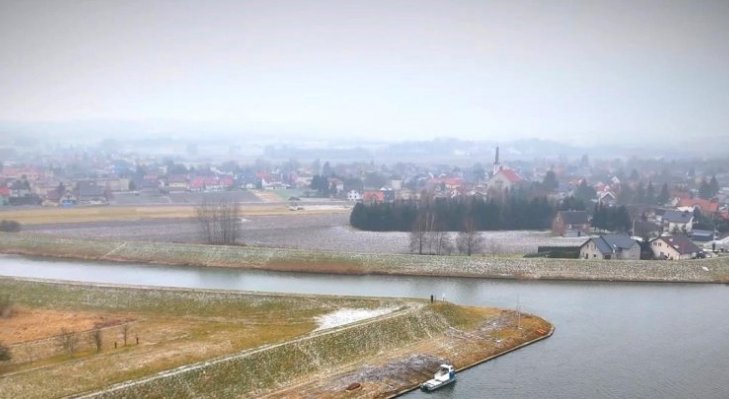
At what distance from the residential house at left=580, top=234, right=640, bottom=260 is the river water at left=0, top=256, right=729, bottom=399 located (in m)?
5.68

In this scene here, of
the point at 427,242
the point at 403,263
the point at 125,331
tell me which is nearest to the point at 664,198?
the point at 427,242

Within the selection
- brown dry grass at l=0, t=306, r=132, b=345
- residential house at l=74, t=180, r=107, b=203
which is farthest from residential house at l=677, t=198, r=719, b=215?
residential house at l=74, t=180, r=107, b=203

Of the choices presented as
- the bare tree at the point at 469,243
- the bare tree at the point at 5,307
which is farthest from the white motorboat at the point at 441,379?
the bare tree at the point at 469,243

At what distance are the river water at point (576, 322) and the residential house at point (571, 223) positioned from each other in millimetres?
18543

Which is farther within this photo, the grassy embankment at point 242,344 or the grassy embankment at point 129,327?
the grassy embankment at point 129,327

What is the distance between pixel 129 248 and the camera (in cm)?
4166

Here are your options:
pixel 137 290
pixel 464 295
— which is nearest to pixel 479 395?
pixel 464 295

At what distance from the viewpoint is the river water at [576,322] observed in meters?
19.9

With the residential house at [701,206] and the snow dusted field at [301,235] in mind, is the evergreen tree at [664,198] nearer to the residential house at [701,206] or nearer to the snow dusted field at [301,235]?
the residential house at [701,206]

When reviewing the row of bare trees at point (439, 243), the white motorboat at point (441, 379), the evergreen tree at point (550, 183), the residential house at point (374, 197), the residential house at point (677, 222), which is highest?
the evergreen tree at point (550, 183)

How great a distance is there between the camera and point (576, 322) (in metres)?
26.4

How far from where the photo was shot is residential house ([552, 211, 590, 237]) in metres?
52.1

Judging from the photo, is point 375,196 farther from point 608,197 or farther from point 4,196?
point 4,196

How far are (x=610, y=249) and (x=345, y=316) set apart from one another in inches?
849
